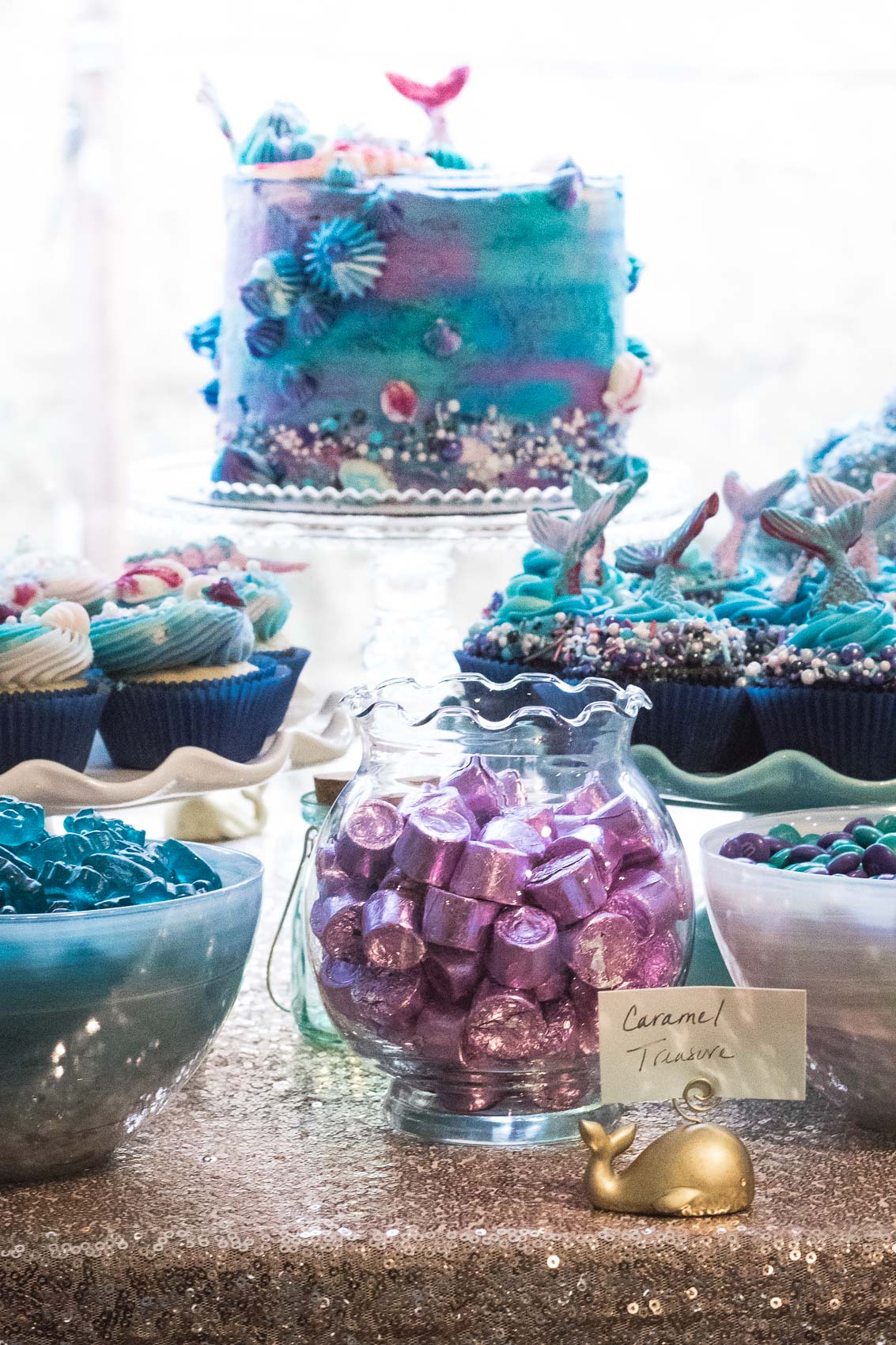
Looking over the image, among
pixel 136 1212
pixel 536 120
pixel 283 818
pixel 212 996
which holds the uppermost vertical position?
pixel 536 120

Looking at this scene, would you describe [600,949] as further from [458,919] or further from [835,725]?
[835,725]

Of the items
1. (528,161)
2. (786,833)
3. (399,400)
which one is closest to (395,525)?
→ (399,400)

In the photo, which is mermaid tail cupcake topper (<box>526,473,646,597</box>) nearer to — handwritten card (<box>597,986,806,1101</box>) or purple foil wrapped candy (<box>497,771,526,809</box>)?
purple foil wrapped candy (<box>497,771,526,809</box>)

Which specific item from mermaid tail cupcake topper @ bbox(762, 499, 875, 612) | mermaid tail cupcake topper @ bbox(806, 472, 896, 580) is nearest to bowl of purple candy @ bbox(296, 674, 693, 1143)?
mermaid tail cupcake topper @ bbox(762, 499, 875, 612)

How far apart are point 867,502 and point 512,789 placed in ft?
1.81

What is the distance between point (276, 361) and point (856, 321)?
2818 mm

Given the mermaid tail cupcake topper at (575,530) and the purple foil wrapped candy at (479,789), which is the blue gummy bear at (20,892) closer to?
the purple foil wrapped candy at (479,789)

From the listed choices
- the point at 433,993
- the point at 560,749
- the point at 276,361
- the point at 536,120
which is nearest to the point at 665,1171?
the point at 433,993

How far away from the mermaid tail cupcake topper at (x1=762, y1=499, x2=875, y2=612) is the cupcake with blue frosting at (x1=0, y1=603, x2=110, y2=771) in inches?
25.7

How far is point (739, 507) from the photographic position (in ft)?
5.70

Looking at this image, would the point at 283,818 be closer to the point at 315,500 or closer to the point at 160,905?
the point at 315,500

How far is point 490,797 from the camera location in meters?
1.20

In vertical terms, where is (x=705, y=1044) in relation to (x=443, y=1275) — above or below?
above

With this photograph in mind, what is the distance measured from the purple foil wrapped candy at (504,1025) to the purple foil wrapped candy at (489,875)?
0.06 metres
